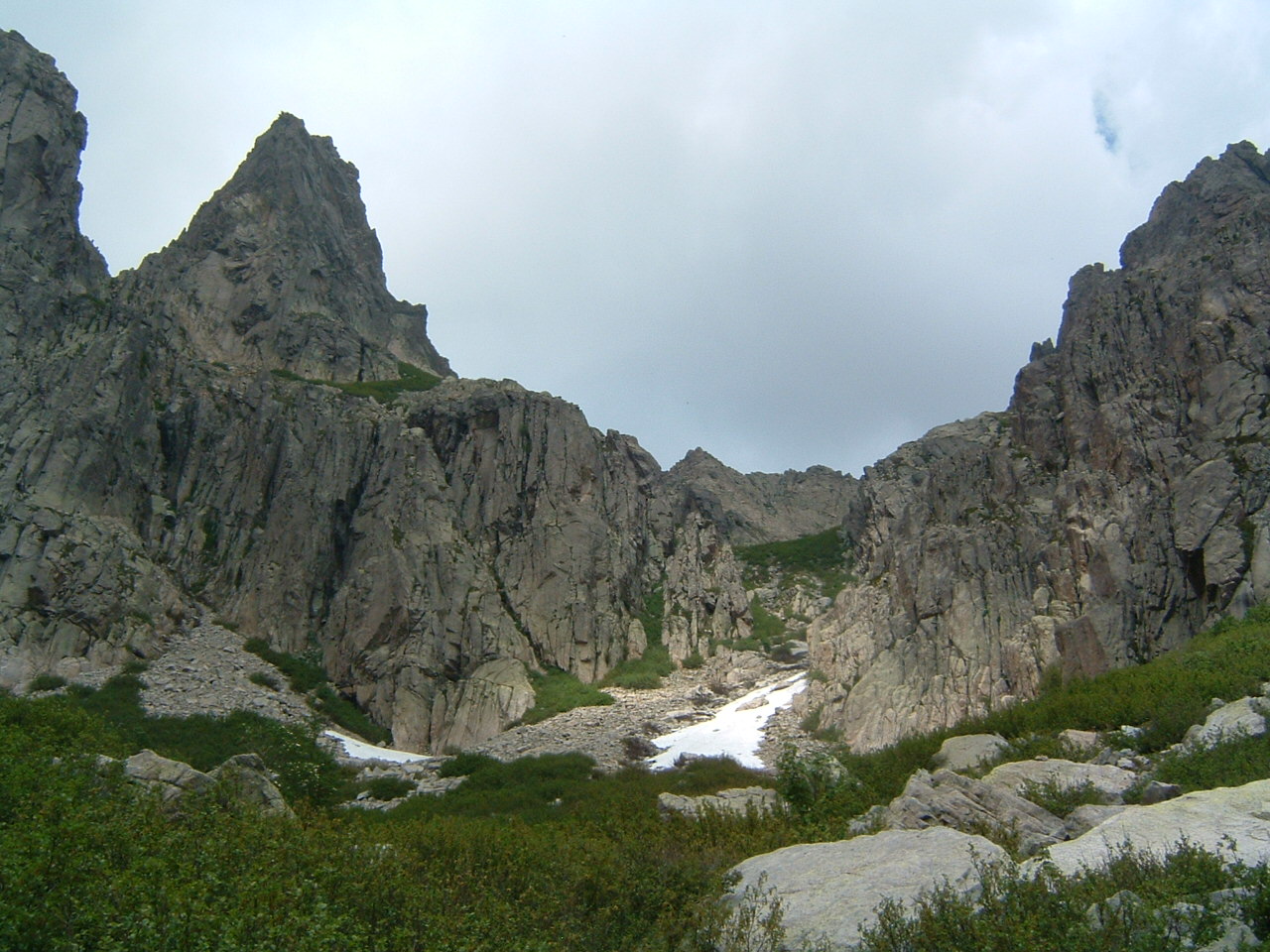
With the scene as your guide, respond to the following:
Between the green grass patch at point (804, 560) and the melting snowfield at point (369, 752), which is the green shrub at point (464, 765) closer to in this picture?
the melting snowfield at point (369, 752)

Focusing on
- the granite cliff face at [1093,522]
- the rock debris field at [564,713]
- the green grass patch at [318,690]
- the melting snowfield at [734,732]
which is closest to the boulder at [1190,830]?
the granite cliff face at [1093,522]

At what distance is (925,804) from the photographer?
54.4 feet

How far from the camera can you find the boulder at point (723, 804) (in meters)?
20.8

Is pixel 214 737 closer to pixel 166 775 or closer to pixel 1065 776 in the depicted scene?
pixel 166 775

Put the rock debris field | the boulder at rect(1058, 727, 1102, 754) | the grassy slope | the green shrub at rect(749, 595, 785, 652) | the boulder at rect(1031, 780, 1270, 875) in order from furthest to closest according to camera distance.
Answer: the green shrub at rect(749, 595, 785, 652) < the rock debris field < the boulder at rect(1058, 727, 1102, 754) < the boulder at rect(1031, 780, 1270, 875) < the grassy slope

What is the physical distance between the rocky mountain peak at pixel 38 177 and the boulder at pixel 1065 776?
6958cm

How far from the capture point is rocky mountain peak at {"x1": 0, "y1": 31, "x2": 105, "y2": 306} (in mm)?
67812

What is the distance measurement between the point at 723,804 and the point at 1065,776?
7.73 meters

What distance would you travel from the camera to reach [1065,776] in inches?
→ 727

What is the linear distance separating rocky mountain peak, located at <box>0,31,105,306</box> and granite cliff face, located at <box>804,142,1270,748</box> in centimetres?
6197

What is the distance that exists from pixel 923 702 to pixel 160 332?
64.6 m

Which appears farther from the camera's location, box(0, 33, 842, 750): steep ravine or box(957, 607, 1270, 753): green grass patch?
box(0, 33, 842, 750): steep ravine

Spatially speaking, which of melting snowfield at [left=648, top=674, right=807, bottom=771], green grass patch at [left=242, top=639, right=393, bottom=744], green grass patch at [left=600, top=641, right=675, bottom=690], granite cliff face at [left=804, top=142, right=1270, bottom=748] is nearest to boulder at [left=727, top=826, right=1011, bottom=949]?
granite cliff face at [left=804, top=142, right=1270, bottom=748]

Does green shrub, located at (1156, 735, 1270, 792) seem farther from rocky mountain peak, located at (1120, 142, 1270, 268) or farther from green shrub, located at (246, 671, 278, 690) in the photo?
rocky mountain peak, located at (1120, 142, 1270, 268)
